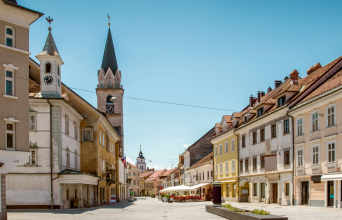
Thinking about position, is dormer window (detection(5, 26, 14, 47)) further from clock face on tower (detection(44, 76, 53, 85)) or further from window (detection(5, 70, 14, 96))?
clock face on tower (detection(44, 76, 53, 85))

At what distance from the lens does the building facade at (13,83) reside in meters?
18.8

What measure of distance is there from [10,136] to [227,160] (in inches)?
1333

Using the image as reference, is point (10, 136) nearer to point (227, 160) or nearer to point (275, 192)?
point (275, 192)

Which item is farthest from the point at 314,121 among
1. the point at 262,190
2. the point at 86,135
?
the point at 86,135

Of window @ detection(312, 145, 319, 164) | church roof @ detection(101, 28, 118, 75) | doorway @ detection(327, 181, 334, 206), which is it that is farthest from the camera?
church roof @ detection(101, 28, 118, 75)

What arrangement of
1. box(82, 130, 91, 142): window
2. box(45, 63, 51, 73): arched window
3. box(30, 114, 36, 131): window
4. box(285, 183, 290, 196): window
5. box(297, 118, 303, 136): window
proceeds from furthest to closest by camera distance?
box(82, 130, 91, 142): window, box(285, 183, 290, 196): window, box(45, 63, 51, 73): arched window, box(297, 118, 303, 136): window, box(30, 114, 36, 131): window

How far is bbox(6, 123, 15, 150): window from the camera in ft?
62.7

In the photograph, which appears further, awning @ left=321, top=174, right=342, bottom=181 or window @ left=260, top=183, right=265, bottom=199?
window @ left=260, top=183, right=265, bottom=199

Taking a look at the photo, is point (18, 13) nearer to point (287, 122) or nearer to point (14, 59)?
point (14, 59)

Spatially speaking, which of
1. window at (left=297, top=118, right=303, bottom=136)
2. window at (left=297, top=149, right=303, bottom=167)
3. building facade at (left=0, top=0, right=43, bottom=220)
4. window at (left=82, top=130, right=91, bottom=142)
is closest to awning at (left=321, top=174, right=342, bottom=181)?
window at (left=297, top=149, right=303, bottom=167)

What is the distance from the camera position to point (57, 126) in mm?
30312

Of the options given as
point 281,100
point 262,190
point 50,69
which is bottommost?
point 262,190

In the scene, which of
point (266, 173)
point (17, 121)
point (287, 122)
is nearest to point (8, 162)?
point (17, 121)

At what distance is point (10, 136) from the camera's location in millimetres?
19266
